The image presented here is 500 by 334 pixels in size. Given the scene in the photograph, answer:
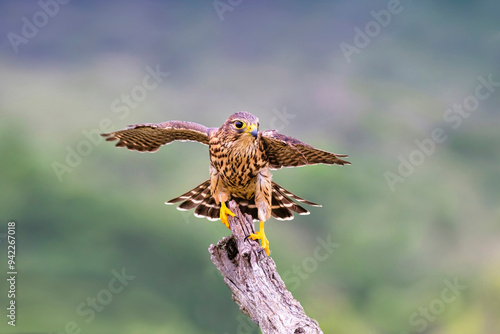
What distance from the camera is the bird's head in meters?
3.41

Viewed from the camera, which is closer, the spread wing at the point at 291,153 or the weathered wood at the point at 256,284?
the weathered wood at the point at 256,284

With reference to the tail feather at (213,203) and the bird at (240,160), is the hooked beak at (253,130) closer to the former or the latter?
the bird at (240,160)

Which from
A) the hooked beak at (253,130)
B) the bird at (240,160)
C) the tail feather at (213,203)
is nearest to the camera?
the hooked beak at (253,130)

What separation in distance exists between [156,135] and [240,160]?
0.78m

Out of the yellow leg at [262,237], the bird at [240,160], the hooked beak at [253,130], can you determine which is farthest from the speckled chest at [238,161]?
the yellow leg at [262,237]

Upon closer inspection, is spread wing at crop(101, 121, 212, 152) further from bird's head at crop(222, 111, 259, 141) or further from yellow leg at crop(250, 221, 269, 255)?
yellow leg at crop(250, 221, 269, 255)

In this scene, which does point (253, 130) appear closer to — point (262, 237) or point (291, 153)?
point (291, 153)

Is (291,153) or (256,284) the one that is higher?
(291,153)

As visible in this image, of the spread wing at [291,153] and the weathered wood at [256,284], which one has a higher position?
the spread wing at [291,153]

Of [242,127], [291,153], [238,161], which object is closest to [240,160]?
[238,161]

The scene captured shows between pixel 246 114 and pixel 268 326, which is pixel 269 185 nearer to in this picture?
pixel 246 114

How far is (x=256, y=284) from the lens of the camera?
329cm

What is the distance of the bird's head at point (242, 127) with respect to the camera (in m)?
3.41

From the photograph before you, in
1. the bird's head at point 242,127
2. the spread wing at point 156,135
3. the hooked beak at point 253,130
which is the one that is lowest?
the hooked beak at point 253,130
